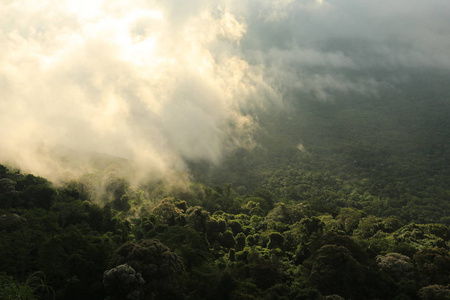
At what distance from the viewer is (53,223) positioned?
55.5m

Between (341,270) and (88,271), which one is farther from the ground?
(341,270)

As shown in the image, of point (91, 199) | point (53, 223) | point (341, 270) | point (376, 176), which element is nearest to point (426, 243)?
point (341, 270)

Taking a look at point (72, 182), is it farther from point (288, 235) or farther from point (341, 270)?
point (341, 270)

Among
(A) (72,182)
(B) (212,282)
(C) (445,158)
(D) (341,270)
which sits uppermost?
(C) (445,158)

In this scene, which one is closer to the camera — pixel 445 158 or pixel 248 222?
pixel 248 222

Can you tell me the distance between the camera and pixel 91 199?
86875 millimetres

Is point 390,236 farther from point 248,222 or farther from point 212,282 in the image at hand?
point 212,282

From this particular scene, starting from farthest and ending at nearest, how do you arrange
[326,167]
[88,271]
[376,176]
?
[326,167]
[376,176]
[88,271]

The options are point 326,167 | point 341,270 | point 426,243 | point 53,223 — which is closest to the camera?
point 341,270

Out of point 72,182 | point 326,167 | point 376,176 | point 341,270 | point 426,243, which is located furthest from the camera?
point 326,167

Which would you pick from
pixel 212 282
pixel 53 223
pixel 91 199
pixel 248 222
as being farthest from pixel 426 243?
pixel 91 199

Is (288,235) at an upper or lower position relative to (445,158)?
lower

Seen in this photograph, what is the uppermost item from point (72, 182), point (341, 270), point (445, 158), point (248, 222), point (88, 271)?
Result: point (445, 158)

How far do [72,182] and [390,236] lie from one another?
6817cm
